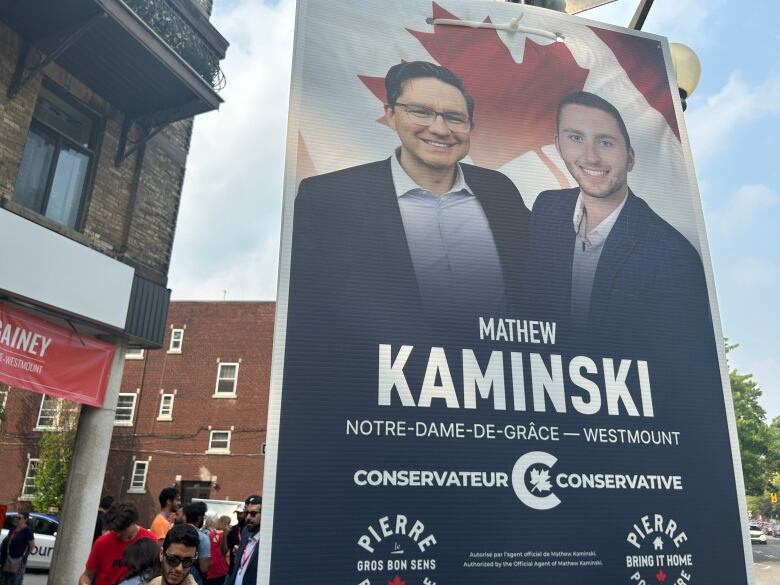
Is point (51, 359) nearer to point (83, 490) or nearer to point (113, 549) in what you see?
point (83, 490)

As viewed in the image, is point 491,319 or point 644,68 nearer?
point 491,319

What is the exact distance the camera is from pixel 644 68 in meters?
5.46

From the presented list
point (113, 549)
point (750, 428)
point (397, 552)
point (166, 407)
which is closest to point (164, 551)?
point (397, 552)

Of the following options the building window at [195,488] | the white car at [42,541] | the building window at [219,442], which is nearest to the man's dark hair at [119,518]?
the white car at [42,541]

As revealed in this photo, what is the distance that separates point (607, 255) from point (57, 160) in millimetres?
7940

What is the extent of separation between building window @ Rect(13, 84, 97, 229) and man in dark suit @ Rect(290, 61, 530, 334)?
6.06 m

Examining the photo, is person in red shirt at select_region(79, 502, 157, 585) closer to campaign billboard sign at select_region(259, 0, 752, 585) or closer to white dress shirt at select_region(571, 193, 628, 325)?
campaign billboard sign at select_region(259, 0, 752, 585)

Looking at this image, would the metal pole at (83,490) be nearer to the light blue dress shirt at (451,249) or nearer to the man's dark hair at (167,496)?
the man's dark hair at (167,496)

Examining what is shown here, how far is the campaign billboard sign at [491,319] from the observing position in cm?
379

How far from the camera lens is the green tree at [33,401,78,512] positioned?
21969 mm

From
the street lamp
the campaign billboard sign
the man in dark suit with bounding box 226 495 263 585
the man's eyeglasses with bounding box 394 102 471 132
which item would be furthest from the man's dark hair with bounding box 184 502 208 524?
the street lamp

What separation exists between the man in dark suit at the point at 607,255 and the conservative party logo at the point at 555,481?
95 centimetres

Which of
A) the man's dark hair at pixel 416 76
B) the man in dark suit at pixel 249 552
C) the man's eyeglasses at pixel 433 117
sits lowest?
the man in dark suit at pixel 249 552

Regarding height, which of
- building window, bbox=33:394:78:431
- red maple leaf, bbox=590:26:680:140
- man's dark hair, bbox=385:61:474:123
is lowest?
building window, bbox=33:394:78:431
